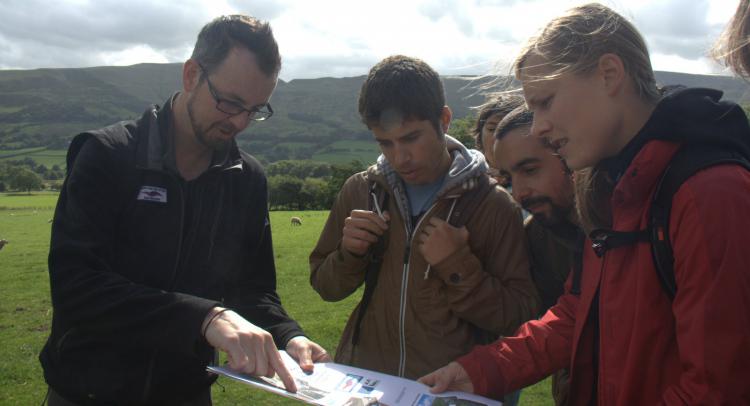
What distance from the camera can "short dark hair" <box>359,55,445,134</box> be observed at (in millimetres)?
3512

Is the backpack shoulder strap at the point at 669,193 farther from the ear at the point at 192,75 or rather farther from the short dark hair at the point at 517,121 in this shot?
the ear at the point at 192,75

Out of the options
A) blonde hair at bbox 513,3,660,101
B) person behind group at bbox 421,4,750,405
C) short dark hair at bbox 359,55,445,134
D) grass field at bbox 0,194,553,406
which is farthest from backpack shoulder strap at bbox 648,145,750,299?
grass field at bbox 0,194,553,406

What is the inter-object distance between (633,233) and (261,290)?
7.93 ft

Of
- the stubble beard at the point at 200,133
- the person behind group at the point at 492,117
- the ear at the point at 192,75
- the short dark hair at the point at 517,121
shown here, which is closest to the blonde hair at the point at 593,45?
the short dark hair at the point at 517,121

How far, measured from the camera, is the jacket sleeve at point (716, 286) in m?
1.82

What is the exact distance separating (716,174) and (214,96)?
2.69 meters

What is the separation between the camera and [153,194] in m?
3.15

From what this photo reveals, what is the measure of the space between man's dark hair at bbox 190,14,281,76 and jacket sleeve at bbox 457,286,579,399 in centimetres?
217

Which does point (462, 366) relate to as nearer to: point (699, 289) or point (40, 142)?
point (699, 289)

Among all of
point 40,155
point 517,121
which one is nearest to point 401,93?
point 517,121

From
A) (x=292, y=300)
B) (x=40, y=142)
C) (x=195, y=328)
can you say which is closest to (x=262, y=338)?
(x=195, y=328)

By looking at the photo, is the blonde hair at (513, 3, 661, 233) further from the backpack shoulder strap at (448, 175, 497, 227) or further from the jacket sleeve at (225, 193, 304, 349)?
the jacket sleeve at (225, 193, 304, 349)

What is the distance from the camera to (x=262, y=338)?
8.64 feet

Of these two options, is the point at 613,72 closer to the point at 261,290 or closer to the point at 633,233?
the point at 633,233
